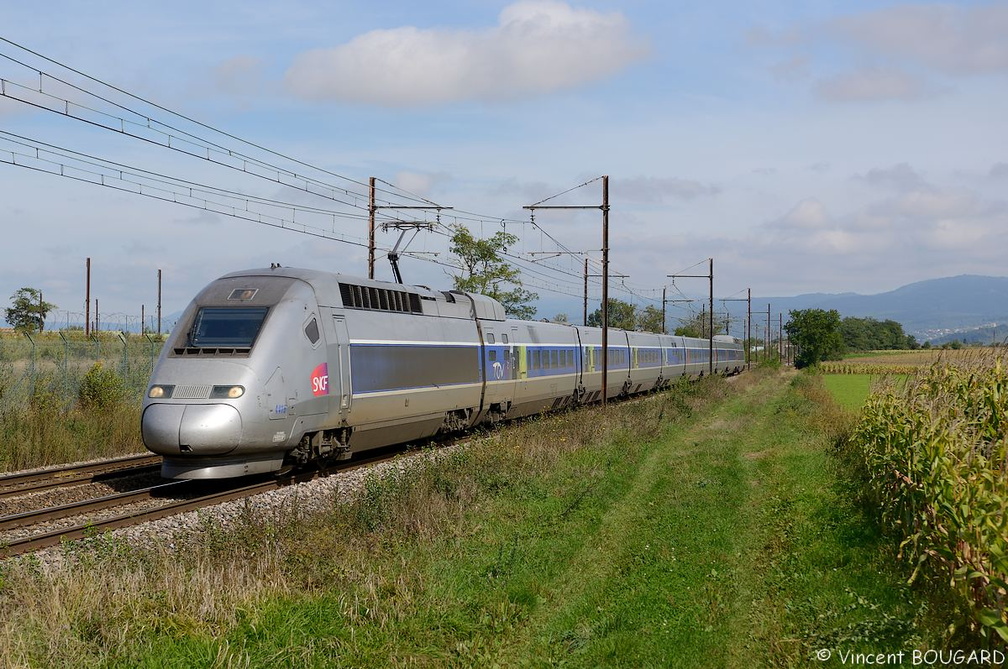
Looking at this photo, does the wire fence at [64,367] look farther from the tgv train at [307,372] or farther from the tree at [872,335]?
the tree at [872,335]

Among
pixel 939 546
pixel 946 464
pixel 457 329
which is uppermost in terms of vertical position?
pixel 457 329

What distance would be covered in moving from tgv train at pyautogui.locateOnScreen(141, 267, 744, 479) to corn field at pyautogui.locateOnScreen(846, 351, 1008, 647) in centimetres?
902

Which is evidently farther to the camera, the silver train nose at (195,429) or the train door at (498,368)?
the train door at (498,368)

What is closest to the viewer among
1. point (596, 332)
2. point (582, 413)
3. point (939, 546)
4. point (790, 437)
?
point (939, 546)

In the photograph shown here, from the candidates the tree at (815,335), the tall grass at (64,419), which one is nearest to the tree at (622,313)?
the tree at (815,335)

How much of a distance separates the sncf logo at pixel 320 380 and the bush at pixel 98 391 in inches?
408

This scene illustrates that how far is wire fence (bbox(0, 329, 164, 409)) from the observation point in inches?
863

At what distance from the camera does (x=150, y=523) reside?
12117 mm

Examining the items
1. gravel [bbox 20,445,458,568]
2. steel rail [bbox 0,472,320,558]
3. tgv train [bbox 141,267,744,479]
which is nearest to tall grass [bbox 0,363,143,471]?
tgv train [bbox 141,267,744,479]

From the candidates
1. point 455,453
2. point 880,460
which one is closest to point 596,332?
point 455,453

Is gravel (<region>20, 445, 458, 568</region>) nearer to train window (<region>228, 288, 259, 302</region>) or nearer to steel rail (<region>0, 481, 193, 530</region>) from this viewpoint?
steel rail (<region>0, 481, 193, 530</region>)

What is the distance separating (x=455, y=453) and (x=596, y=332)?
70.9 feet

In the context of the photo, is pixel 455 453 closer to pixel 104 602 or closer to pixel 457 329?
pixel 457 329

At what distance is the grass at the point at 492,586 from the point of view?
295 inches
